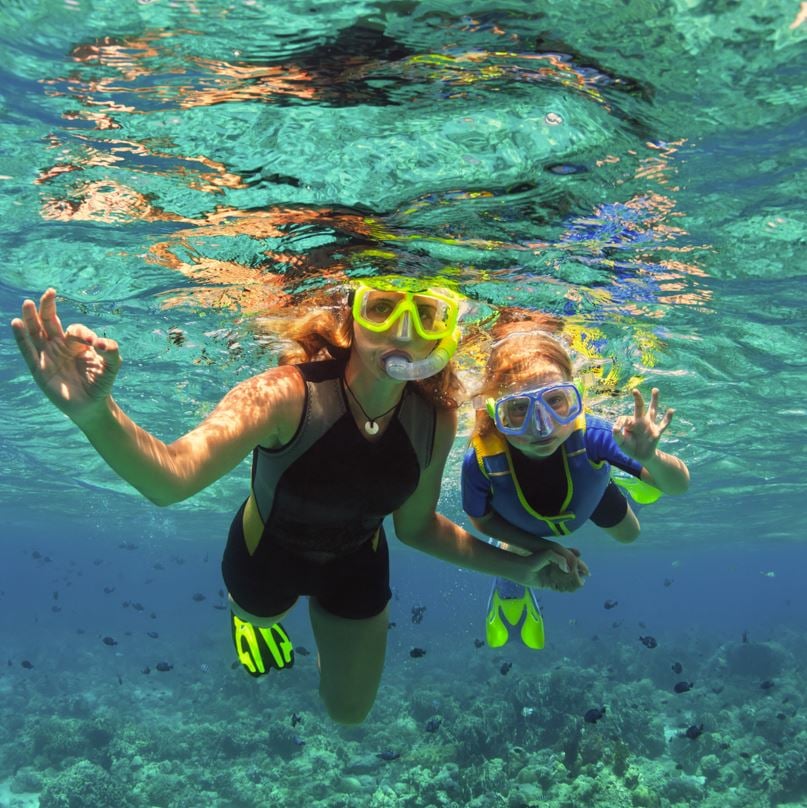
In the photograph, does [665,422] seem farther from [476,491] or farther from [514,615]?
[514,615]

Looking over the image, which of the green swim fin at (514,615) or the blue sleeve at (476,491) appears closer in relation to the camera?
the blue sleeve at (476,491)

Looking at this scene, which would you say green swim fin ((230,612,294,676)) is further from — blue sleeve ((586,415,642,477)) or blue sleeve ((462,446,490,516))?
blue sleeve ((586,415,642,477))

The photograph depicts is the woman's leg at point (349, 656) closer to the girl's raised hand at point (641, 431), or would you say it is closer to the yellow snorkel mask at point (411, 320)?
the yellow snorkel mask at point (411, 320)

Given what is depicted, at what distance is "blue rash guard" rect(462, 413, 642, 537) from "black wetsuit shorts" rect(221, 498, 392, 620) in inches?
66.7

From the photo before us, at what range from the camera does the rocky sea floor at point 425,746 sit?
15773 mm

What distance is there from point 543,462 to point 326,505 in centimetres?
289

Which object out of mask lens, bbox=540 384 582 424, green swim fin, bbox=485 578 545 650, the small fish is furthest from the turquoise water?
green swim fin, bbox=485 578 545 650

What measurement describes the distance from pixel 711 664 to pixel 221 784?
30032mm

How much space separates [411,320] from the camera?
16.3ft

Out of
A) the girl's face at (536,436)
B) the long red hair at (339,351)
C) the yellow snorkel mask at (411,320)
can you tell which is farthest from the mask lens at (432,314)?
the girl's face at (536,436)

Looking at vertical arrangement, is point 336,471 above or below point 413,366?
below

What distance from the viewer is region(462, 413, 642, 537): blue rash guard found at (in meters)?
6.96

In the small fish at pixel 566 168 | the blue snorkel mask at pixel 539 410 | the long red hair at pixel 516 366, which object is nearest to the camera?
the blue snorkel mask at pixel 539 410

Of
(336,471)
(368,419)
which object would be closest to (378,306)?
(368,419)
